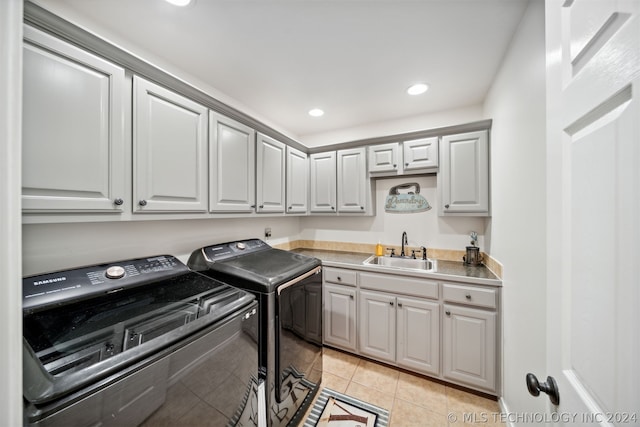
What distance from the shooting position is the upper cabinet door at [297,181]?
7.92ft

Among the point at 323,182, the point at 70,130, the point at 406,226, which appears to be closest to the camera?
the point at 70,130

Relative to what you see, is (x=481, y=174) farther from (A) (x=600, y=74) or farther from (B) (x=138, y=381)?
(B) (x=138, y=381)

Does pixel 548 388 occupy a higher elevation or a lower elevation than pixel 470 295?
higher

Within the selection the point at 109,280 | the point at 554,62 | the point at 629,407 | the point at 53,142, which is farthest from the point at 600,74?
the point at 109,280

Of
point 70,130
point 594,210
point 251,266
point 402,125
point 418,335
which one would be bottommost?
point 418,335

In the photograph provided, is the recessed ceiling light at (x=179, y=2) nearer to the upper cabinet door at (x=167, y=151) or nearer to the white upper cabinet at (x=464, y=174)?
the upper cabinet door at (x=167, y=151)

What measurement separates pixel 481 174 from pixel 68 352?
2.71 meters

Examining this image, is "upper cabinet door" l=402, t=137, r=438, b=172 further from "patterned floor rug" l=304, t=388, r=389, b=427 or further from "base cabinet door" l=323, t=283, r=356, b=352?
"patterned floor rug" l=304, t=388, r=389, b=427

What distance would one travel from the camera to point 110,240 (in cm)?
131

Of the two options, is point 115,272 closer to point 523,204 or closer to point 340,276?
point 340,276

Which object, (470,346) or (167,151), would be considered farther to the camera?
(470,346)

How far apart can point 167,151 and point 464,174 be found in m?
2.38

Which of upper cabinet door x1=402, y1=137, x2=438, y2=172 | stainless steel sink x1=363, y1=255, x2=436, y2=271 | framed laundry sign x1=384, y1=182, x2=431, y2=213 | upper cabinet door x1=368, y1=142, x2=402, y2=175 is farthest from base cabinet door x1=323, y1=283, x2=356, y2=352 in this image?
upper cabinet door x1=402, y1=137, x2=438, y2=172

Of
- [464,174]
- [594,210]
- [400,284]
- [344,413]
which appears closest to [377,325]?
[400,284]
